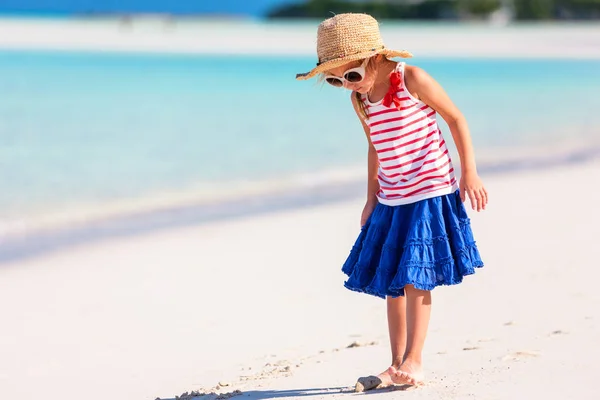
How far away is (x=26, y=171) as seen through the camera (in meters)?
8.14

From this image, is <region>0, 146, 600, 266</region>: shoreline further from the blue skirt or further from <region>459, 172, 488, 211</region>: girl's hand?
<region>459, 172, 488, 211</region>: girl's hand

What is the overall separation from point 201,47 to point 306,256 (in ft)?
83.2

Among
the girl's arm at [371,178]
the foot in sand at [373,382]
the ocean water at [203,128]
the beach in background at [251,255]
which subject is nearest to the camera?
the foot in sand at [373,382]

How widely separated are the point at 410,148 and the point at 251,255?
8.33 ft

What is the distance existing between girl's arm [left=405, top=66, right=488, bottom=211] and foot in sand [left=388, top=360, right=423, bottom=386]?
0.50 m

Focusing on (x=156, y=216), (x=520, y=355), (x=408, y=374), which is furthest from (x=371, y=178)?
(x=156, y=216)

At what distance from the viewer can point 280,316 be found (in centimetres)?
414

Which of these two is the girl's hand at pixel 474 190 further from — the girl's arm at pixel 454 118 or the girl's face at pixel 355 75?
the girl's face at pixel 355 75

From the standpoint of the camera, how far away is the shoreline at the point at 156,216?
19.6ft

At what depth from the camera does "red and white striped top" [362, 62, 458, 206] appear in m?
2.86

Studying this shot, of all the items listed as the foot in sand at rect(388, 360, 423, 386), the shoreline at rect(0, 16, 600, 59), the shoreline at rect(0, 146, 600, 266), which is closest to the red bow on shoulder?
the foot in sand at rect(388, 360, 423, 386)

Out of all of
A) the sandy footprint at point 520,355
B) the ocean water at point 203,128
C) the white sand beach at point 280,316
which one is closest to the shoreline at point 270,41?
the ocean water at point 203,128

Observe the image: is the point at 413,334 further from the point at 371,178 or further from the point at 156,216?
the point at 156,216

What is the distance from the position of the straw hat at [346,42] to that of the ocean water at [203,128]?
13.6 feet
